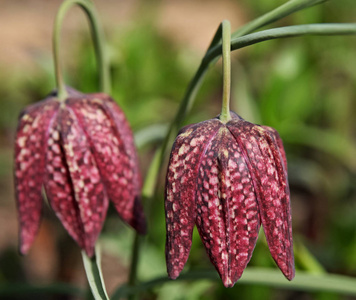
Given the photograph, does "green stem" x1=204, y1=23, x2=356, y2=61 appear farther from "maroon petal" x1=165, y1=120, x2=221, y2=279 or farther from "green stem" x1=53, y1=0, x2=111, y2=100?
"green stem" x1=53, y1=0, x2=111, y2=100

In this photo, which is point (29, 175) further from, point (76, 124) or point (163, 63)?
point (163, 63)

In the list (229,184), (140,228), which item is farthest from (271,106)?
(229,184)

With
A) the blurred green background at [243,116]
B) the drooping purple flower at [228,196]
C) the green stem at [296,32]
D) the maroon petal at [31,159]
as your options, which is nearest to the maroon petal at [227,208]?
the drooping purple flower at [228,196]

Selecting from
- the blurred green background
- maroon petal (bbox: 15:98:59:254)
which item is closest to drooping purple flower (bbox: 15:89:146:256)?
maroon petal (bbox: 15:98:59:254)

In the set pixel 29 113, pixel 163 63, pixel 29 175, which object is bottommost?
pixel 163 63

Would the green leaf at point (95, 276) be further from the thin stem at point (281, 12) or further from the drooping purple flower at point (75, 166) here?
the thin stem at point (281, 12)

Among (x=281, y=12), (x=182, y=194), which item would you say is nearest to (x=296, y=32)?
(x=281, y=12)

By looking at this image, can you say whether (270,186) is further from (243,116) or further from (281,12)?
(243,116)
